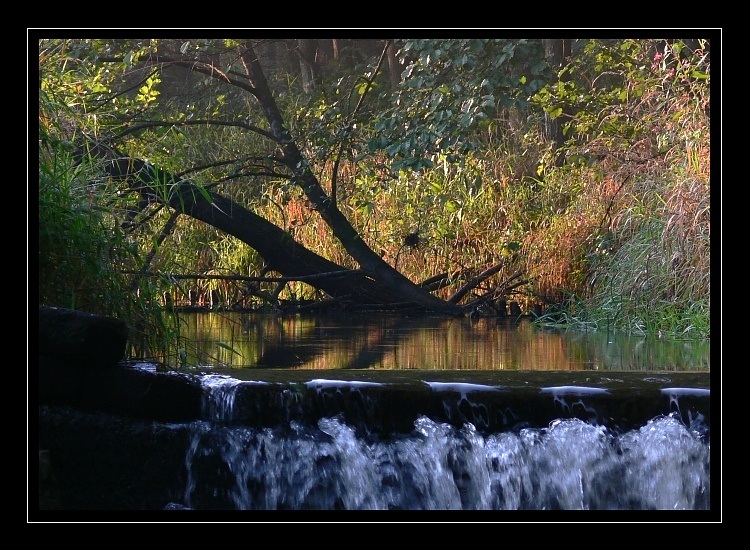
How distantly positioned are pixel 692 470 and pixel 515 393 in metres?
0.65

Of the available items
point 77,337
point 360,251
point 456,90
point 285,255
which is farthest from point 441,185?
point 77,337

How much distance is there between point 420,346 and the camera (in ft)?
17.0

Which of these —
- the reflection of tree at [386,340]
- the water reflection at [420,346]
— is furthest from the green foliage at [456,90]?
the water reflection at [420,346]

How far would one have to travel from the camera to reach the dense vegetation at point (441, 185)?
152 inches

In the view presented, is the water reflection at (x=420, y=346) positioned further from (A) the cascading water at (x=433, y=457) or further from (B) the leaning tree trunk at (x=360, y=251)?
(A) the cascading water at (x=433, y=457)

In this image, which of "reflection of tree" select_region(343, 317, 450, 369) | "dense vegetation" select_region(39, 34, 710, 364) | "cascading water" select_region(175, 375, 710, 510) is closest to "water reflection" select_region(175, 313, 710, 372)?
"reflection of tree" select_region(343, 317, 450, 369)

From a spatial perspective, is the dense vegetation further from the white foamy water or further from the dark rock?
the white foamy water

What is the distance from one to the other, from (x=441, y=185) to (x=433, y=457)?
4885mm

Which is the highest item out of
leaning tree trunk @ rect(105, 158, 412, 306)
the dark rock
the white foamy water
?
leaning tree trunk @ rect(105, 158, 412, 306)

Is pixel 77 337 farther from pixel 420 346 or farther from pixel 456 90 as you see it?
pixel 456 90

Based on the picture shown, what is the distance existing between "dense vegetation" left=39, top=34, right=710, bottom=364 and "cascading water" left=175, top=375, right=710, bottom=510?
0.59 m

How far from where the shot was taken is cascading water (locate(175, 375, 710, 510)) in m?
3.41
